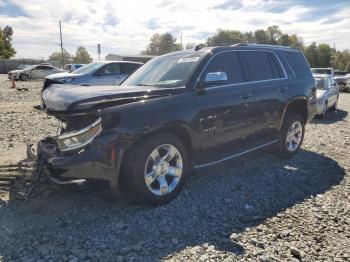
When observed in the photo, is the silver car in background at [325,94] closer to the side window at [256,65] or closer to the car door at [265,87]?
the car door at [265,87]

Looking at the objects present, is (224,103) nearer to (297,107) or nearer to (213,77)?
(213,77)

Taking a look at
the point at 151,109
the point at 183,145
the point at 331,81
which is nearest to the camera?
the point at 151,109

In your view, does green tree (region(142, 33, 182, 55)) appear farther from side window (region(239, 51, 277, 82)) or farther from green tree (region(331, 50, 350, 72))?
side window (region(239, 51, 277, 82))

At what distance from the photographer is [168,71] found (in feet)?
16.4

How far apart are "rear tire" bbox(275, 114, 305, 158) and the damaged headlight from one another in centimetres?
355

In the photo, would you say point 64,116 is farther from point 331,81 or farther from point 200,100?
point 331,81

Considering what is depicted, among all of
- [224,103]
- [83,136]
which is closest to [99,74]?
[224,103]

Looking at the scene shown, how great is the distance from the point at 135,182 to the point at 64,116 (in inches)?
40.9

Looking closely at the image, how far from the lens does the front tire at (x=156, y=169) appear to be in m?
3.88

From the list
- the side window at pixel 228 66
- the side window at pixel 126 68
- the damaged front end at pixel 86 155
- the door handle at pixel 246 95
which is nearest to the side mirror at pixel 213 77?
the side window at pixel 228 66

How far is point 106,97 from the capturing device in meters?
3.84

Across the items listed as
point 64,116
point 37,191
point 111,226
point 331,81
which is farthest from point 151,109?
point 331,81

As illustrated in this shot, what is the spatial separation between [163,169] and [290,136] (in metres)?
3.17

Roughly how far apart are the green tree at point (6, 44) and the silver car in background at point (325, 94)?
2680 inches
